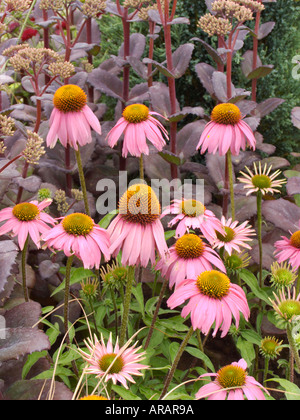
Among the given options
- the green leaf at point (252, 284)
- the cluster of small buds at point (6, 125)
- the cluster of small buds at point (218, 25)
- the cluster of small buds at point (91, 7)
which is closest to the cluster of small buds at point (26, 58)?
the cluster of small buds at point (6, 125)

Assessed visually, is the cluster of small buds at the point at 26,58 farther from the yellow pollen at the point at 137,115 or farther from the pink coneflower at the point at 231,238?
the pink coneflower at the point at 231,238

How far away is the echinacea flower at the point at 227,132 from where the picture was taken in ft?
4.29

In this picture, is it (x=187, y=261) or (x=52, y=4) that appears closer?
(x=187, y=261)

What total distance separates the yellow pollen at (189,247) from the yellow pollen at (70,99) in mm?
435

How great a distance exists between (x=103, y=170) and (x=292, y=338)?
4.45ft

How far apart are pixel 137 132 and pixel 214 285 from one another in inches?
20.4

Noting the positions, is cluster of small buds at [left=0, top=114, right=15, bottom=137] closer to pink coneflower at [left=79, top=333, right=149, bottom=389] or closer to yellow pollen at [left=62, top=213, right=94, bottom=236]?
yellow pollen at [left=62, top=213, right=94, bottom=236]

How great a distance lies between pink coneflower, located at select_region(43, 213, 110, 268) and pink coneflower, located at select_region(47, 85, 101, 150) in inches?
10.2

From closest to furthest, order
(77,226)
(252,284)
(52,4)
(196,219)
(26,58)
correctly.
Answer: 1. (77,226)
2. (196,219)
3. (252,284)
4. (26,58)
5. (52,4)

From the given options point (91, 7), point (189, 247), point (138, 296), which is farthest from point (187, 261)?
point (91, 7)

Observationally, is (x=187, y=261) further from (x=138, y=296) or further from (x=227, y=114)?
(x=227, y=114)

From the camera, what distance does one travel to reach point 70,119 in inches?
46.2
